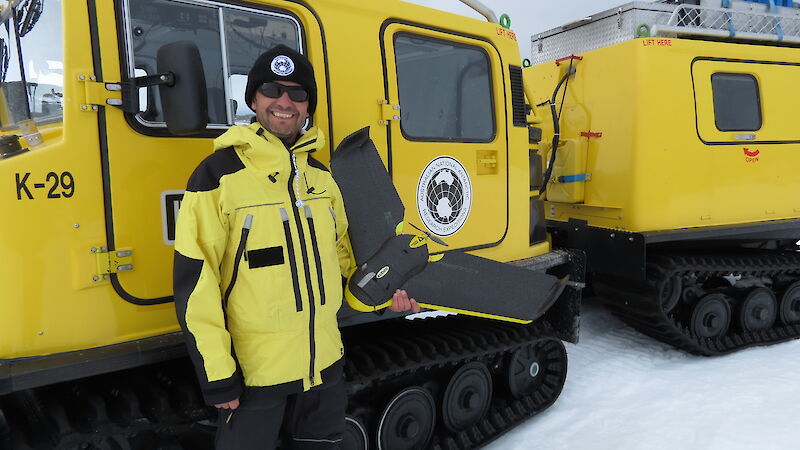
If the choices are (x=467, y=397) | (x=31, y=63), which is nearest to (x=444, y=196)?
(x=467, y=397)

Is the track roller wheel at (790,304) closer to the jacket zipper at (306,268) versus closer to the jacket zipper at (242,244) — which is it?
the jacket zipper at (306,268)

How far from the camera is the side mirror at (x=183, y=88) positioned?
6.01 ft

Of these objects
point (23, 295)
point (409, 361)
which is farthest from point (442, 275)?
point (23, 295)

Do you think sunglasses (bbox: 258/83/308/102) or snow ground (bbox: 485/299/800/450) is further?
snow ground (bbox: 485/299/800/450)

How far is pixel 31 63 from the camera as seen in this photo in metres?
2.30

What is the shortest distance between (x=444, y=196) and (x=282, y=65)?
1302mm

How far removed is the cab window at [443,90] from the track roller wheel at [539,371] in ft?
4.71

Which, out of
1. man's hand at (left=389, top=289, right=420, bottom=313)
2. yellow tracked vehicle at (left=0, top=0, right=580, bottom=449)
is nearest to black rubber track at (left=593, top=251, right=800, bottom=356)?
yellow tracked vehicle at (left=0, top=0, right=580, bottom=449)

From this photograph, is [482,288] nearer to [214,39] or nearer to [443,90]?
[443,90]

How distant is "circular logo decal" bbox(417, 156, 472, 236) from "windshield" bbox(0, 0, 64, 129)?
162 cm

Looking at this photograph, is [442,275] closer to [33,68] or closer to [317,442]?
[317,442]

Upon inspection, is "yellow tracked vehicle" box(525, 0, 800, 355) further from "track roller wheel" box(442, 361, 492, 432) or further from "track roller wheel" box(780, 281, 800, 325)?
"track roller wheel" box(442, 361, 492, 432)

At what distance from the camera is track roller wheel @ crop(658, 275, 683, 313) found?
473 centimetres

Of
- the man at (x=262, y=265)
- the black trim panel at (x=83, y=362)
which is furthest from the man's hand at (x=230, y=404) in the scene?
the black trim panel at (x=83, y=362)
